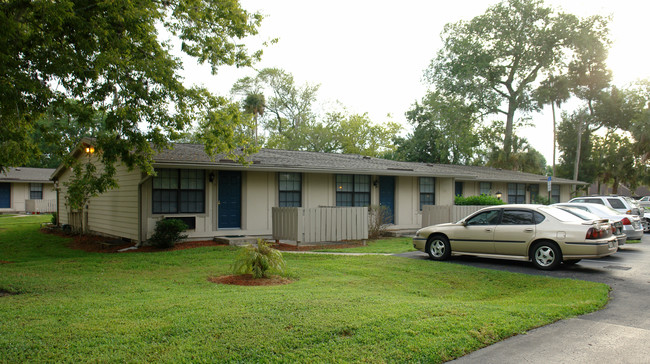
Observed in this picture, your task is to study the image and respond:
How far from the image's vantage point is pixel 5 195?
34.8m

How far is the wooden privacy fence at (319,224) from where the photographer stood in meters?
14.6

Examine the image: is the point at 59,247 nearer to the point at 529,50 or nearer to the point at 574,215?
the point at 574,215

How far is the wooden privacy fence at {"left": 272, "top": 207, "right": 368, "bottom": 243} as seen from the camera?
1458cm

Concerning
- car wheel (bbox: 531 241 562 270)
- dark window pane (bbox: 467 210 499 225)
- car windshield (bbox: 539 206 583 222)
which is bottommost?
car wheel (bbox: 531 241 562 270)

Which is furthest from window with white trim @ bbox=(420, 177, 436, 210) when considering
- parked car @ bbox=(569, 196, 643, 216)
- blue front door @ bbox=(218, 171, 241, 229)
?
blue front door @ bbox=(218, 171, 241, 229)

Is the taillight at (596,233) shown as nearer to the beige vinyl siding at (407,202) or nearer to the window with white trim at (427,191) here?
the beige vinyl siding at (407,202)

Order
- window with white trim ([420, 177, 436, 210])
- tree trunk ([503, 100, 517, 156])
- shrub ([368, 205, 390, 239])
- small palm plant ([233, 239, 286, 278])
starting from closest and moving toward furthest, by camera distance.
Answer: small palm plant ([233, 239, 286, 278]) → shrub ([368, 205, 390, 239]) → window with white trim ([420, 177, 436, 210]) → tree trunk ([503, 100, 517, 156])

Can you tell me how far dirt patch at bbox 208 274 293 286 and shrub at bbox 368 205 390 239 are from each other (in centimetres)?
927

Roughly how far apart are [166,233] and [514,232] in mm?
9886

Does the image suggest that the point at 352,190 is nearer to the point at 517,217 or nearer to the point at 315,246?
the point at 315,246

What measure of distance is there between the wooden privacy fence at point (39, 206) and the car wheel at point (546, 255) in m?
35.6

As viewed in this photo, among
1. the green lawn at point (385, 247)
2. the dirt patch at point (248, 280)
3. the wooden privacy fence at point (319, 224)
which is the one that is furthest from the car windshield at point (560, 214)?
the dirt patch at point (248, 280)

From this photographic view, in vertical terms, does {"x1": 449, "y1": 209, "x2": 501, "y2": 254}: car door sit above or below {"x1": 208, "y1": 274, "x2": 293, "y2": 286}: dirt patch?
above

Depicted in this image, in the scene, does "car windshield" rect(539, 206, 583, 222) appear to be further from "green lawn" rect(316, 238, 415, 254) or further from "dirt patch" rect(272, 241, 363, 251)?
"dirt patch" rect(272, 241, 363, 251)
